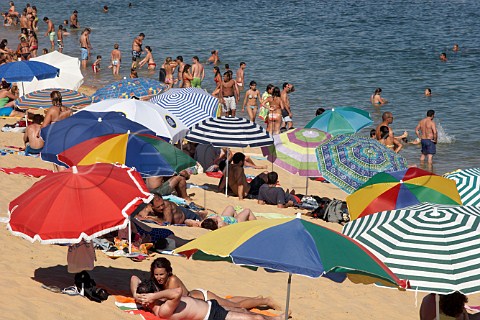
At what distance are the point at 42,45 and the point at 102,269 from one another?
27645 millimetres

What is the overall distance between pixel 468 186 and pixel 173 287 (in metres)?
3.63

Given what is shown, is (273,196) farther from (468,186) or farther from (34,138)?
(468,186)

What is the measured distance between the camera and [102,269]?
8.75 m

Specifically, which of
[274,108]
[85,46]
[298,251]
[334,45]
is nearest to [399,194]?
[298,251]

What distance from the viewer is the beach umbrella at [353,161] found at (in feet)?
37.5

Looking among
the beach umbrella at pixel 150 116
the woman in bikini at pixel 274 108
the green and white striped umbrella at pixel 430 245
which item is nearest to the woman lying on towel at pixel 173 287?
the green and white striped umbrella at pixel 430 245

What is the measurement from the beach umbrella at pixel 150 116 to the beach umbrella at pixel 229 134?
248 millimetres

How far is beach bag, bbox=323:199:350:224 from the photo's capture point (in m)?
12.5

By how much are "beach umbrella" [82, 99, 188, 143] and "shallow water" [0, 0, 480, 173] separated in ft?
24.4

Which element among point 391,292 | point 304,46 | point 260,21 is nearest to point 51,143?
point 391,292

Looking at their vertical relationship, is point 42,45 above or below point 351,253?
below

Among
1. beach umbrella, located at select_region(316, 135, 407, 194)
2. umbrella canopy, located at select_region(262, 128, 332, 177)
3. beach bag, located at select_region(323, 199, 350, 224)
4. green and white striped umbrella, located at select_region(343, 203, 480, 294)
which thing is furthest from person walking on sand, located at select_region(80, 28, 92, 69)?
green and white striped umbrella, located at select_region(343, 203, 480, 294)

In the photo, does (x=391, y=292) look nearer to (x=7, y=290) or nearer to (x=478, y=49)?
(x=7, y=290)

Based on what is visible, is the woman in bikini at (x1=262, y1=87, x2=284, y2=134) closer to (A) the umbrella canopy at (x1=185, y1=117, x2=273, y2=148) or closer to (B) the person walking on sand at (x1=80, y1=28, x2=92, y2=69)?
(A) the umbrella canopy at (x1=185, y1=117, x2=273, y2=148)
